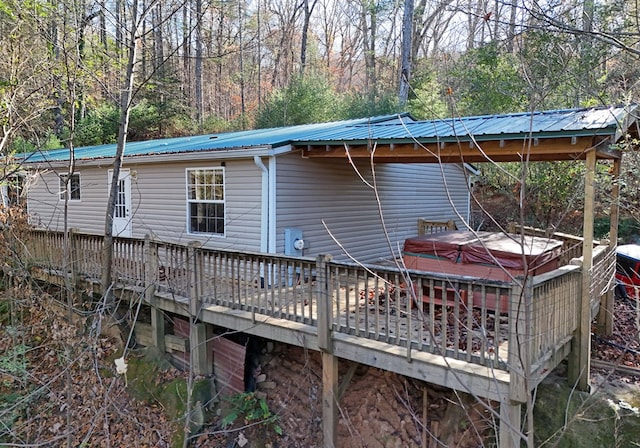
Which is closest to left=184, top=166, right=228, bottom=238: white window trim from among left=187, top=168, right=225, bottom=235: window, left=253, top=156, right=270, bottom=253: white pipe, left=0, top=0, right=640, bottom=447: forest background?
left=187, top=168, right=225, bottom=235: window

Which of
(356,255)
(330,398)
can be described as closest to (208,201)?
(356,255)

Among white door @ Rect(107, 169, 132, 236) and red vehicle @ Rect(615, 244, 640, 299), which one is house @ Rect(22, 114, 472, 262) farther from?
red vehicle @ Rect(615, 244, 640, 299)

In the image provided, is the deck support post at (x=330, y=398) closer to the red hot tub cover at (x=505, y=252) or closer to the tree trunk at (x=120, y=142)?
the red hot tub cover at (x=505, y=252)

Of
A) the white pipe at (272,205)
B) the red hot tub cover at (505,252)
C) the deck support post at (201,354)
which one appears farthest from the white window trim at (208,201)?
the red hot tub cover at (505,252)

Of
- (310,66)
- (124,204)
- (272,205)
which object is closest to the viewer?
(272,205)

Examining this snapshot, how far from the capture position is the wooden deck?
3.64 m

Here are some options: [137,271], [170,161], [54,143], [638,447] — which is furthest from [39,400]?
[54,143]

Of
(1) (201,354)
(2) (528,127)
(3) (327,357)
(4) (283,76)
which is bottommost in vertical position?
(1) (201,354)

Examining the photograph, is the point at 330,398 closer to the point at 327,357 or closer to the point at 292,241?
the point at 327,357

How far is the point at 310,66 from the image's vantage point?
2492cm

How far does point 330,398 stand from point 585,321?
3.04m

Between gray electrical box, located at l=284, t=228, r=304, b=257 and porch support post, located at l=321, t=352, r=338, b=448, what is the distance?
3177 mm

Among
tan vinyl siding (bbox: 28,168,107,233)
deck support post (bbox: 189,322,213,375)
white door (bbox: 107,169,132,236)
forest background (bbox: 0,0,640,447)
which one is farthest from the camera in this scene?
tan vinyl siding (bbox: 28,168,107,233)

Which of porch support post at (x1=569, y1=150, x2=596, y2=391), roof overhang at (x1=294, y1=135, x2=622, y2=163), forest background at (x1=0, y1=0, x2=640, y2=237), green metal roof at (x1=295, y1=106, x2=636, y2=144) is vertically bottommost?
porch support post at (x1=569, y1=150, x2=596, y2=391)
